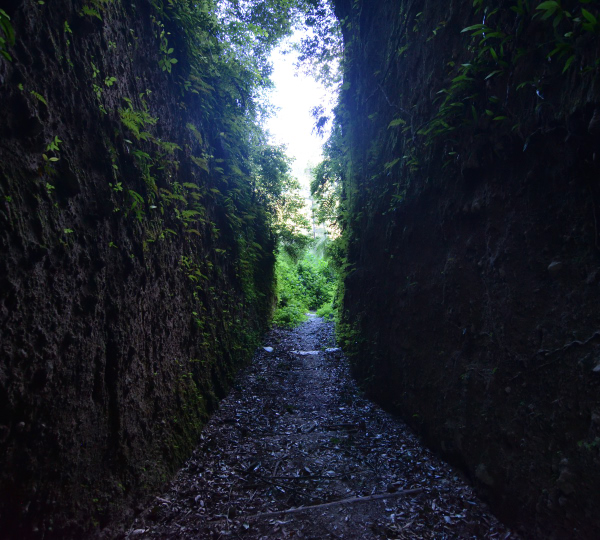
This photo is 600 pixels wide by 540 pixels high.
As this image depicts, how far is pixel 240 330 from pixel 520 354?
19.2ft

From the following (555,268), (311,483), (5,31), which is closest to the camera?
(5,31)

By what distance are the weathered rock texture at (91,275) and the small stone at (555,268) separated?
3.35 metres

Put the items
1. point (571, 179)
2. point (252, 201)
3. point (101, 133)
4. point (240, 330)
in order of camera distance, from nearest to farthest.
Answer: point (571, 179) < point (101, 133) < point (240, 330) < point (252, 201)

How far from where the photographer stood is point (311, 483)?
3.35 m

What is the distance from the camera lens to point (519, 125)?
8.63 ft

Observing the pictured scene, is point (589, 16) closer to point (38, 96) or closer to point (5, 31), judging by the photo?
point (5, 31)

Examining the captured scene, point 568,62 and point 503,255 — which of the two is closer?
point 568,62

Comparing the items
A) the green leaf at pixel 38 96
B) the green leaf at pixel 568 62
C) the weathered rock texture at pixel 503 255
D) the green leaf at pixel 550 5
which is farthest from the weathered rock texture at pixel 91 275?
the green leaf at pixel 568 62

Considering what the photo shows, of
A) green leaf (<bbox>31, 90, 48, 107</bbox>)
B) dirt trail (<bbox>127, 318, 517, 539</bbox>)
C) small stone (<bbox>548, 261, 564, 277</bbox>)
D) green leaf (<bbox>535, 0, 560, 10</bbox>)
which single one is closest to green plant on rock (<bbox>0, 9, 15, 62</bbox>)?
green leaf (<bbox>31, 90, 48, 107</bbox>)

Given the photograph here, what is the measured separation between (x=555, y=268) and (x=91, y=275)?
3.37 m

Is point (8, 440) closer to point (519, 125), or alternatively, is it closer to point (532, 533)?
point (532, 533)

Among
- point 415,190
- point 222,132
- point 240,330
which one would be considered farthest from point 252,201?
point 415,190

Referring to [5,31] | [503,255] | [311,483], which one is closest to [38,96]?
[5,31]

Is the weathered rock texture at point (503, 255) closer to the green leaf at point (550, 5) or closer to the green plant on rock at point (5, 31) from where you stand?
the green leaf at point (550, 5)
